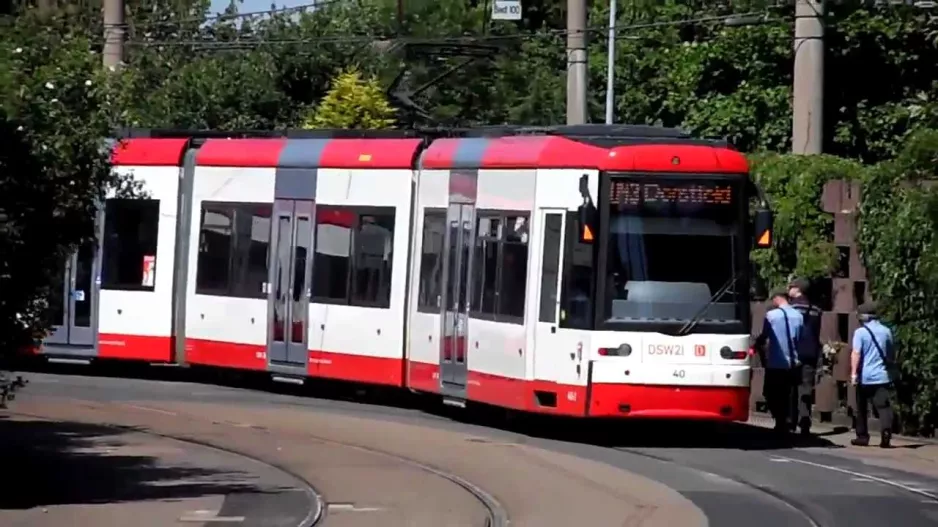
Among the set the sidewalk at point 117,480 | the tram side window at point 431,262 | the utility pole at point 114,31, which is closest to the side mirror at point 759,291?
the tram side window at point 431,262

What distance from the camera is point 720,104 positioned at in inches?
1676

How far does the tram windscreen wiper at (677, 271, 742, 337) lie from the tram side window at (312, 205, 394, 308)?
17.1 ft

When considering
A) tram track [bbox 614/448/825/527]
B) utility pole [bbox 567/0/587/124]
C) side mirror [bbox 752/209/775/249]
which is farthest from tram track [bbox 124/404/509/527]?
utility pole [bbox 567/0/587/124]

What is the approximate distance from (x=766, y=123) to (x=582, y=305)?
22.3m

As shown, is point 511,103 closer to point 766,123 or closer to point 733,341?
point 766,123

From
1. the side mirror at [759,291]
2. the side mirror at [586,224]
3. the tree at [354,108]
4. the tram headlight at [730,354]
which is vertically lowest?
the tram headlight at [730,354]

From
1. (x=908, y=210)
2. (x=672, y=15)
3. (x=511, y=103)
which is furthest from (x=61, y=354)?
(x=511, y=103)

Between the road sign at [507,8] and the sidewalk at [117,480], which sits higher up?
the road sign at [507,8]

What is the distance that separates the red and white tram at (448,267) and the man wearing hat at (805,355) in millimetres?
1959

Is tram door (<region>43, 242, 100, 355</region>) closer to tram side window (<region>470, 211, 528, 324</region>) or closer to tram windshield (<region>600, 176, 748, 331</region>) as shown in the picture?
tram side window (<region>470, 211, 528, 324</region>)

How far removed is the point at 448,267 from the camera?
22688mm

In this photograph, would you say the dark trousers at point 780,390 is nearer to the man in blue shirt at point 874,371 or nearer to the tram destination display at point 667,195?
the man in blue shirt at point 874,371

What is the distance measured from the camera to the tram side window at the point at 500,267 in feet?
68.7

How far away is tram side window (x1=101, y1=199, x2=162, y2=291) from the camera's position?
89.5ft
